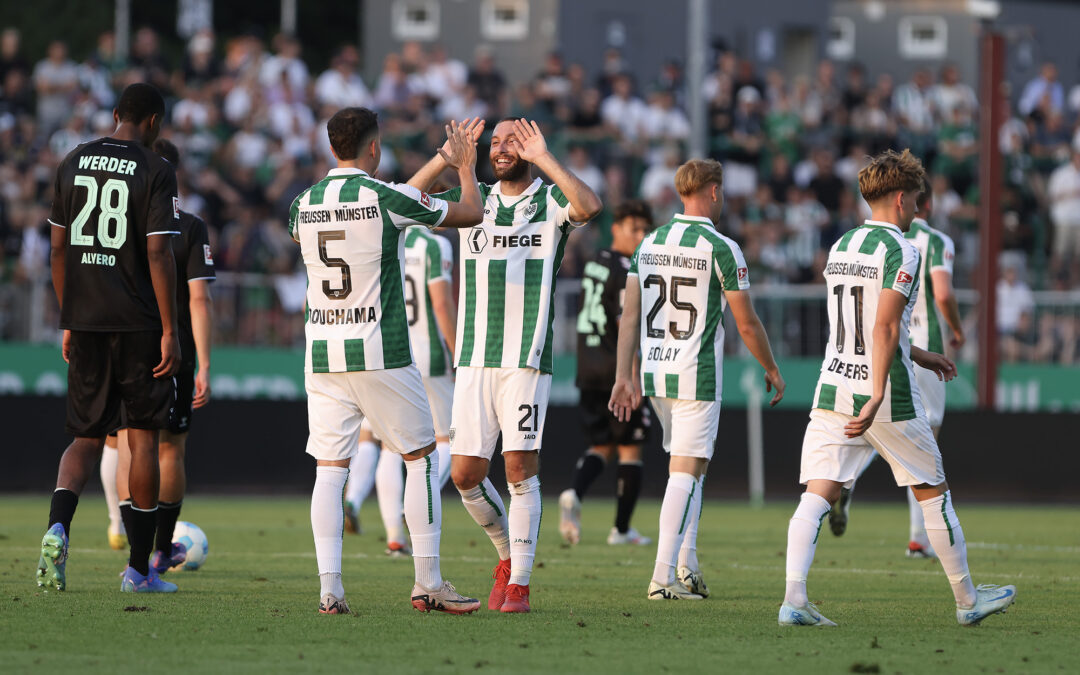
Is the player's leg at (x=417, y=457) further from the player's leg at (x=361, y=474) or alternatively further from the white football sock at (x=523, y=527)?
the player's leg at (x=361, y=474)

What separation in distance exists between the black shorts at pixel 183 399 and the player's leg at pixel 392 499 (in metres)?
2.25

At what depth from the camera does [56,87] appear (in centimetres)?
2139

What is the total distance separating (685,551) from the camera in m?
8.91

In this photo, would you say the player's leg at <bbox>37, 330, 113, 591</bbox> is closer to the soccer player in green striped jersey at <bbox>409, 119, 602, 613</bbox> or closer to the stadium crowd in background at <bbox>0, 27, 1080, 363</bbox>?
the soccer player in green striped jersey at <bbox>409, 119, 602, 613</bbox>

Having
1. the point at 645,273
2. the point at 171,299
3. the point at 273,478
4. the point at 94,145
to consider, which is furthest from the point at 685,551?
the point at 273,478

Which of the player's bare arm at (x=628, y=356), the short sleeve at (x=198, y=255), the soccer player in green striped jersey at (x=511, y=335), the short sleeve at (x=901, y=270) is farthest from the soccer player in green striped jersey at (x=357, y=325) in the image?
the short sleeve at (x=901, y=270)

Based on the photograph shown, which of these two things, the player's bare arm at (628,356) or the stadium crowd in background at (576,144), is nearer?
the player's bare arm at (628,356)

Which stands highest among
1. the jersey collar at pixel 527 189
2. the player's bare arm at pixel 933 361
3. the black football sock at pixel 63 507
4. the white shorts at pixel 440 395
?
the jersey collar at pixel 527 189

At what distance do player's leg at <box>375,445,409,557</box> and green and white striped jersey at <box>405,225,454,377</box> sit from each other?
680 millimetres

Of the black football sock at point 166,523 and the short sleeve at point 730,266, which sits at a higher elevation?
the short sleeve at point 730,266

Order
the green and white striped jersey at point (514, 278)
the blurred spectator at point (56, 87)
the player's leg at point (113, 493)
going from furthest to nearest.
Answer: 1. the blurred spectator at point (56, 87)
2. the player's leg at point (113, 493)
3. the green and white striped jersey at point (514, 278)

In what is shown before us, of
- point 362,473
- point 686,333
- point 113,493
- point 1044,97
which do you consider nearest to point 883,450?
point 686,333

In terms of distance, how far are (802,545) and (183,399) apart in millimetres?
3513

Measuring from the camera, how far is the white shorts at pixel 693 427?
873cm
